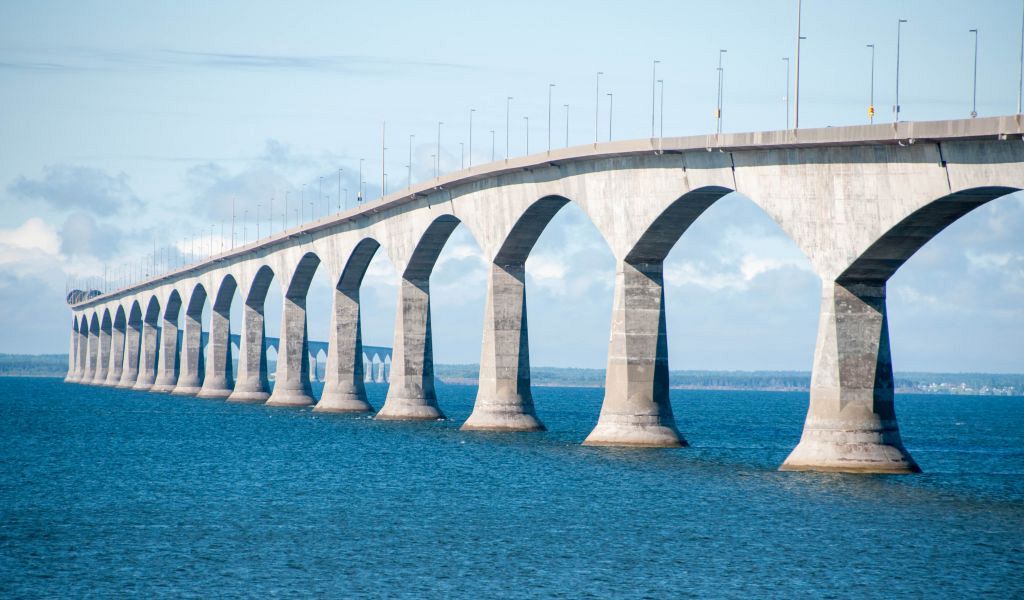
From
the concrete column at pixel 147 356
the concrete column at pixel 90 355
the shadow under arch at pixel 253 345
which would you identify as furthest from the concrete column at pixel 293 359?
the concrete column at pixel 90 355

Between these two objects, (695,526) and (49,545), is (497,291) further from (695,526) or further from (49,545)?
(49,545)

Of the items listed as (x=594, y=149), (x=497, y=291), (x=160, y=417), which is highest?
(x=594, y=149)

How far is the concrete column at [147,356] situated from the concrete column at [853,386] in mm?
106940

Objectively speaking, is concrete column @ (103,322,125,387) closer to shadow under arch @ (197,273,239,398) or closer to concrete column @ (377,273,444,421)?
shadow under arch @ (197,273,239,398)

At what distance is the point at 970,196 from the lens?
3659 cm

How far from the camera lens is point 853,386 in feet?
133

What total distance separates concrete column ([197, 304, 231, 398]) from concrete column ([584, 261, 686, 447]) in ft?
205

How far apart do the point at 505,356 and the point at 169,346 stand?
75.1m

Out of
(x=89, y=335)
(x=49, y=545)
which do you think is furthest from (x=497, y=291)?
A: (x=89, y=335)

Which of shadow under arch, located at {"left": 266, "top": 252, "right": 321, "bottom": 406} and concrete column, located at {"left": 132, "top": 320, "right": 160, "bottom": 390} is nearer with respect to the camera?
shadow under arch, located at {"left": 266, "top": 252, "right": 321, "bottom": 406}

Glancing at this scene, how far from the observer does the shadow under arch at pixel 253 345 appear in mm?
100500

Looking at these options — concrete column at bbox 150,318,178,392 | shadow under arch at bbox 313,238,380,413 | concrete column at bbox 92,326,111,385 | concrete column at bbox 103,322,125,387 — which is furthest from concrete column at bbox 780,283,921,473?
concrete column at bbox 92,326,111,385

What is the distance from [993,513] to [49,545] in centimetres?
2311

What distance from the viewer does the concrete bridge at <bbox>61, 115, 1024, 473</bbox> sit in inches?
1499
